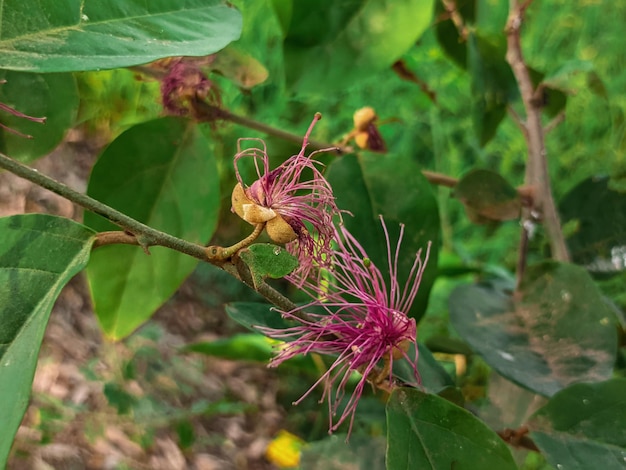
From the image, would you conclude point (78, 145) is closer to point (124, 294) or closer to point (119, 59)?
point (124, 294)

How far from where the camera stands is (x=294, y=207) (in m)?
0.36

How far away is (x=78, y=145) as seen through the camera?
138 centimetres

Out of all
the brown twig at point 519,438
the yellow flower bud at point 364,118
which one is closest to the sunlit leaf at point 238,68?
the yellow flower bud at point 364,118

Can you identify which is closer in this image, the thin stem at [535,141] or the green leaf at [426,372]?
the green leaf at [426,372]

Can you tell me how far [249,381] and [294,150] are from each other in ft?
3.30

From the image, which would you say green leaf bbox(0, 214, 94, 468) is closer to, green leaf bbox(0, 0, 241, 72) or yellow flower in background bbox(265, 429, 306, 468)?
→ green leaf bbox(0, 0, 241, 72)

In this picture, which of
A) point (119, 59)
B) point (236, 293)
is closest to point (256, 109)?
point (236, 293)

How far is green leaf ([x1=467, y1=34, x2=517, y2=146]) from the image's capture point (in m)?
0.58

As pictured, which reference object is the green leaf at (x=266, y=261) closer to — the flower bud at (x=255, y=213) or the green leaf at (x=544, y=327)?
the flower bud at (x=255, y=213)

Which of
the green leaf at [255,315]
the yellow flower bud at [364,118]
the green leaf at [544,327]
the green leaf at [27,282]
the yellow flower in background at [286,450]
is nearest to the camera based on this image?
the green leaf at [27,282]

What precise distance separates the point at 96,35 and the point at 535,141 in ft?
1.55

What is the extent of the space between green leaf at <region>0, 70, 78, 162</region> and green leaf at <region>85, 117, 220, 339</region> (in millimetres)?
42

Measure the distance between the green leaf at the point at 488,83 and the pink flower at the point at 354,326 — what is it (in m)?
0.27

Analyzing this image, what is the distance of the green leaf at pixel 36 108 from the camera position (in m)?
0.41
